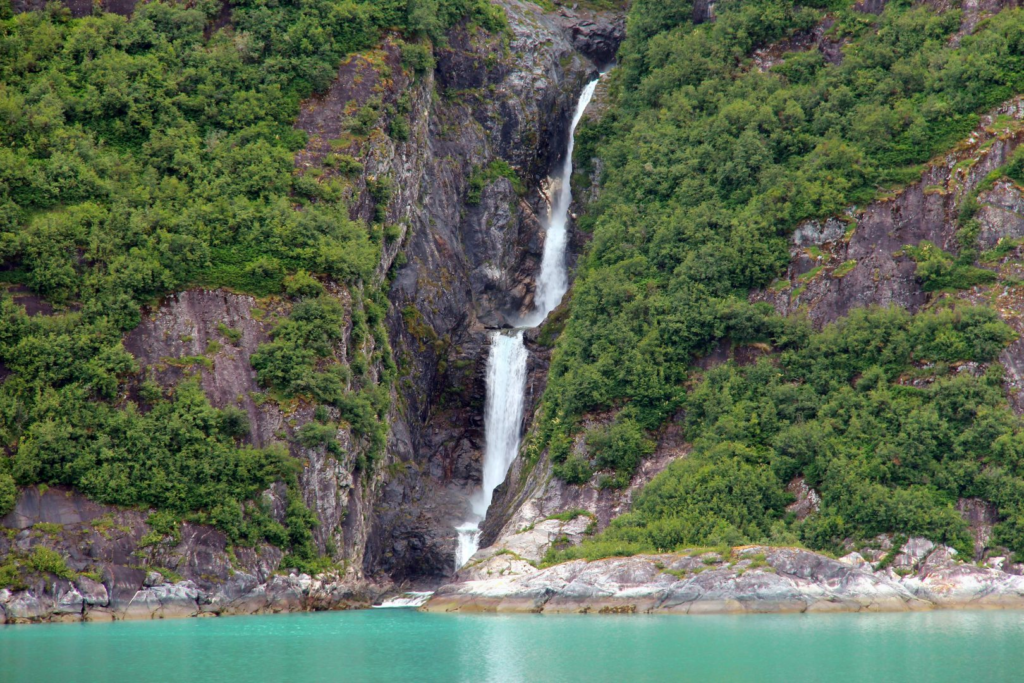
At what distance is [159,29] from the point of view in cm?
7125

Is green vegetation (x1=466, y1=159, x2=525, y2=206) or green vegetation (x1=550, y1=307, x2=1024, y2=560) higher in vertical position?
green vegetation (x1=466, y1=159, x2=525, y2=206)

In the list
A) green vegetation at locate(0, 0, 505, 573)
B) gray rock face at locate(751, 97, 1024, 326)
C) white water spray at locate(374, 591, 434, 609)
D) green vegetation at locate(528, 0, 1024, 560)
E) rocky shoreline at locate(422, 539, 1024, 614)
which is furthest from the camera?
gray rock face at locate(751, 97, 1024, 326)

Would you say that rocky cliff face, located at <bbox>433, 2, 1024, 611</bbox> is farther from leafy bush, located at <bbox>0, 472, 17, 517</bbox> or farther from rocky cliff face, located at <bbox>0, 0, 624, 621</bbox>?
leafy bush, located at <bbox>0, 472, 17, 517</bbox>

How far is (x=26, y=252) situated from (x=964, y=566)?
149ft

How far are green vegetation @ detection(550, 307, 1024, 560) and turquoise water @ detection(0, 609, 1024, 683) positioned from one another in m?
6.29

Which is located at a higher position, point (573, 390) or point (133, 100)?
point (133, 100)

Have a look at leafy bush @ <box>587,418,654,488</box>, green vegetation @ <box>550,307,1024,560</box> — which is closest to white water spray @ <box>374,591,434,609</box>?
green vegetation @ <box>550,307,1024,560</box>

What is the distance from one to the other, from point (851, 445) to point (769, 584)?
10805 millimetres

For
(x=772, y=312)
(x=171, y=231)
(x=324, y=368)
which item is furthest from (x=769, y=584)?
(x=171, y=231)

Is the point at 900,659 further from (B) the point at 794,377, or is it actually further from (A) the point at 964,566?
(B) the point at 794,377

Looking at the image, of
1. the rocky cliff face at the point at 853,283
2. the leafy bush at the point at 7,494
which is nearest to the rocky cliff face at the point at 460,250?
the rocky cliff face at the point at 853,283

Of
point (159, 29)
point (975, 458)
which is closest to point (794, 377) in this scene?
point (975, 458)

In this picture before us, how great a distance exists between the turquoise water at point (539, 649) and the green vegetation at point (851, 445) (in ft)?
20.6

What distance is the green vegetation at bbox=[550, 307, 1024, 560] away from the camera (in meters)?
52.6
